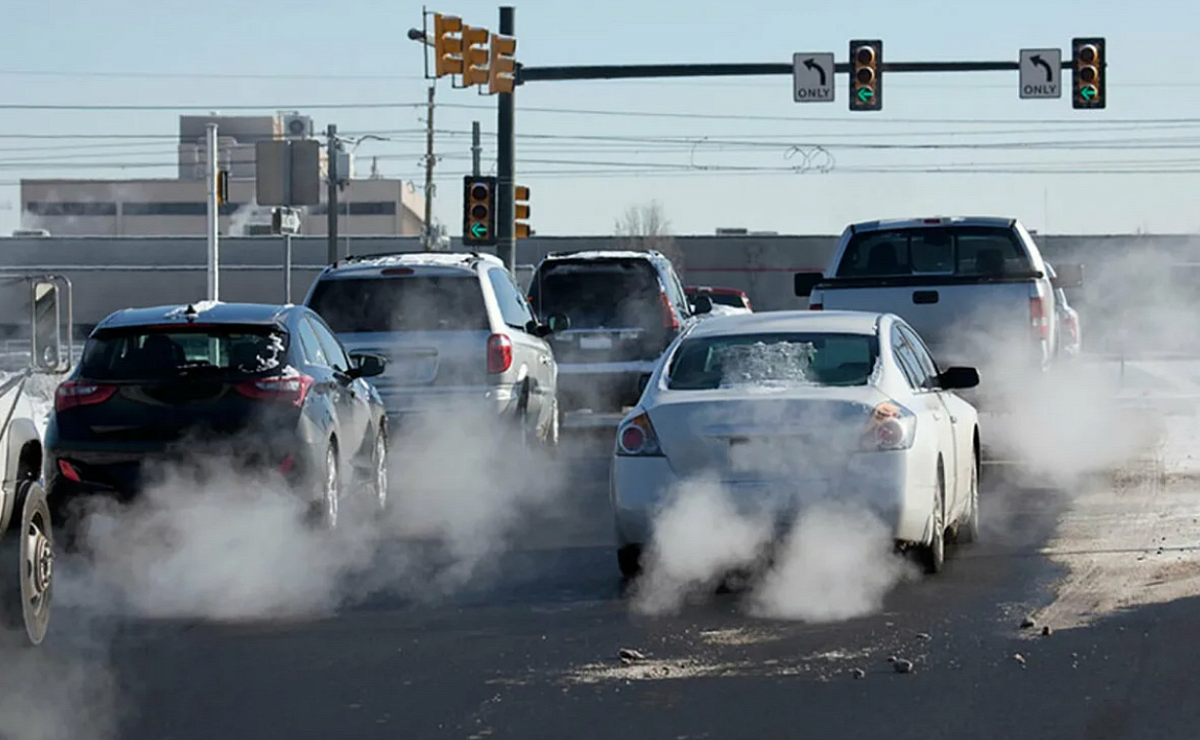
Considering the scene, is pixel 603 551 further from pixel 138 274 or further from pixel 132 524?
pixel 138 274

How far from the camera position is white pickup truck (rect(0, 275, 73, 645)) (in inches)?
321

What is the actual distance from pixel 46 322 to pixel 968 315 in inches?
436

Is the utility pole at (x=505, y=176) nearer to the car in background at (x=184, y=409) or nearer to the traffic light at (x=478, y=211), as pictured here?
the traffic light at (x=478, y=211)

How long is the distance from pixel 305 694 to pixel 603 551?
14.7 feet

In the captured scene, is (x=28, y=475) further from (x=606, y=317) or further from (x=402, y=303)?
(x=606, y=317)

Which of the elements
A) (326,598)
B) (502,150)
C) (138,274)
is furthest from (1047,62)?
(138,274)

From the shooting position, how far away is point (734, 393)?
10.6m

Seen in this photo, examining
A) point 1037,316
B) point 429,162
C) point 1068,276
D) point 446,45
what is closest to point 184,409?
point 1037,316

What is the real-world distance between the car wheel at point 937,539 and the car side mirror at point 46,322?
477 cm

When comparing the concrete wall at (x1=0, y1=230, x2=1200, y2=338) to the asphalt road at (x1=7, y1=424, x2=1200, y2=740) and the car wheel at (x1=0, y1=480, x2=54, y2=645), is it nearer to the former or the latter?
the asphalt road at (x1=7, y1=424, x2=1200, y2=740)

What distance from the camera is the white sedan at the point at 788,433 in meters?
10.2

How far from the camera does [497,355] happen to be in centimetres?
1636

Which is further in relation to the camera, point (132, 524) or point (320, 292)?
point (320, 292)

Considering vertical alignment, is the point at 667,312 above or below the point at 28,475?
above
